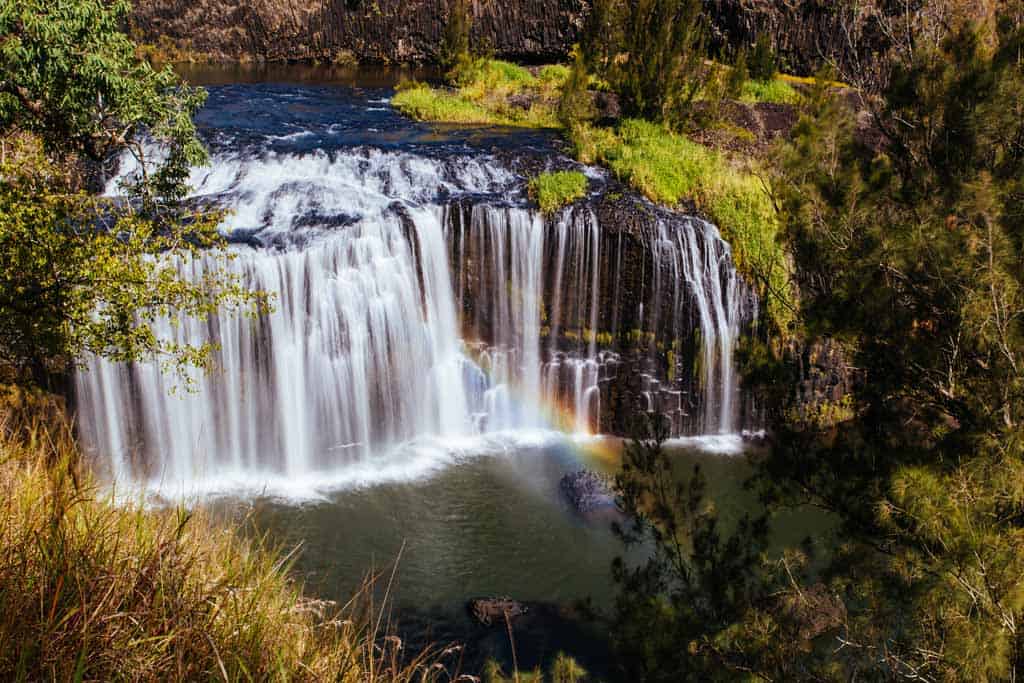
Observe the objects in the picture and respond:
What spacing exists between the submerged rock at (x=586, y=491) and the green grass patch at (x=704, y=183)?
178 inches

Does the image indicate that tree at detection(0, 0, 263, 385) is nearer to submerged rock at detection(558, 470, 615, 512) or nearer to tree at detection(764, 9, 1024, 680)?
tree at detection(764, 9, 1024, 680)

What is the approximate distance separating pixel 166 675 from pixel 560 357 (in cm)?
1207

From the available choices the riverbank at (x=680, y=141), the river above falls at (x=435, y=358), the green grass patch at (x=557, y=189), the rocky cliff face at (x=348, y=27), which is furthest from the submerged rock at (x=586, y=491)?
the rocky cliff face at (x=348, y=27)

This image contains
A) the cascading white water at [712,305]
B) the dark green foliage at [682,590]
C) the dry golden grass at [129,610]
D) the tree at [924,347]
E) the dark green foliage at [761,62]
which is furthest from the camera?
the dark green foliage at [761,62]

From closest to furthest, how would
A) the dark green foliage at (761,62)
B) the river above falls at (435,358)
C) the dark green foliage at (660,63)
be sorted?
1. the river above falls at (435,358)
2. the dark green foliage at (660,63)
3. the dark green foliage at (761,62)

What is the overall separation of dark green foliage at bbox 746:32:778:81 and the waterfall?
13761 mm

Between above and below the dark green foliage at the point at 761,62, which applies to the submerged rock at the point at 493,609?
below

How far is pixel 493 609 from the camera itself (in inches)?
376

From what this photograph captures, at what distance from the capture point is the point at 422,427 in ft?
45.9

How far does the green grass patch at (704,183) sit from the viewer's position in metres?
Answer: 14.3

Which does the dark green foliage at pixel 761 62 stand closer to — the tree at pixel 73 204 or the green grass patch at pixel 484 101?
the green grass patch at pixel 484 101

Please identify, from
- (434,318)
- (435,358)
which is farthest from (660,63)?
(435,358)

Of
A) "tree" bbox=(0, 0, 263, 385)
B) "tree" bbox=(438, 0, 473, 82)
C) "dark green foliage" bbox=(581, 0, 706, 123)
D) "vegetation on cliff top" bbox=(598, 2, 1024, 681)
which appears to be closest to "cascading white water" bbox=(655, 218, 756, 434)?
"dark green foliage" bbox=(581, 0, 706, 123)

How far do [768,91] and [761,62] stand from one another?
4.52ft
